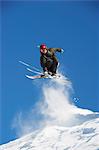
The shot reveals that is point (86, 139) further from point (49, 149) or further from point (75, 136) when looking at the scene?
point (49, 149)

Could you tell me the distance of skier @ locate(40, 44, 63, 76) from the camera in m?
8.62

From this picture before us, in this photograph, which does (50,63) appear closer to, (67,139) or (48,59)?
(48,59)

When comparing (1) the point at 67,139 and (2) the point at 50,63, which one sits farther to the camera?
(1) the point at 67,139

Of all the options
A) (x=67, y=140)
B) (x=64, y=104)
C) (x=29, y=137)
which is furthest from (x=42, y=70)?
(x=29, y=137)

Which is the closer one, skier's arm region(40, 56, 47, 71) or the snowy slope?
skier's arm region(40, 56, 47, 71)

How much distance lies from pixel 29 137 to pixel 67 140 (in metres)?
8.40

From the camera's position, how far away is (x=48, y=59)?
862 cm

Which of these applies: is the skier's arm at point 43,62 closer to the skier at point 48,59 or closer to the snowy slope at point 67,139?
the skier at point 48,59

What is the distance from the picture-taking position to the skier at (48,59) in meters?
8.62

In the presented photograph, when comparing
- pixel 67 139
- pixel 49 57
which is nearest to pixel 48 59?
pixel 49 57

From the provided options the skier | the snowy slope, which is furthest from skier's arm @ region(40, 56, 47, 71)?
the snowy slope

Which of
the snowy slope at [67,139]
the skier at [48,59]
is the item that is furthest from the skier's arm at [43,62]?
the snowy slope at [67,139]

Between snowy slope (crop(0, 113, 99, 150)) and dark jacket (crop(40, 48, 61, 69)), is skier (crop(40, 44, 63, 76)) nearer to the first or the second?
dark jacket (crop(40, 48, 61, 69))

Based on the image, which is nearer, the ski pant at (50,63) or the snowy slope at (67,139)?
the ski pant at (50,63)
